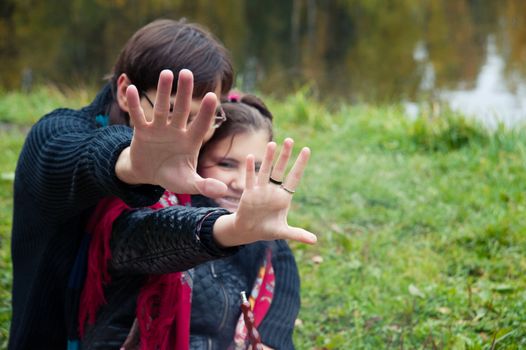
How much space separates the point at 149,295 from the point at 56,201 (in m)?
0.35

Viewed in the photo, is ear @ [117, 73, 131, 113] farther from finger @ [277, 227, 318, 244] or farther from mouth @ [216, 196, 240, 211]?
finger @ [277, 227, 318, 244]

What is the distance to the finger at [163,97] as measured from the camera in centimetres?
118

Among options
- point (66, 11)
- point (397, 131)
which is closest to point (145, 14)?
point (66, 11)

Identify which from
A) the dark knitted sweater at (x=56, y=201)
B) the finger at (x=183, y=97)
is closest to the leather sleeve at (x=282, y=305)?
the dark knitted sweater at (x=56, y=201)

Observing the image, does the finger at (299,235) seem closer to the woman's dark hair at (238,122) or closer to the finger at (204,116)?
the finger at (204,116)

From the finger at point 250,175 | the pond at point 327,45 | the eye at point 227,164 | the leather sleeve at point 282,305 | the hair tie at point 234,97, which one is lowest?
the pond at point 327,45

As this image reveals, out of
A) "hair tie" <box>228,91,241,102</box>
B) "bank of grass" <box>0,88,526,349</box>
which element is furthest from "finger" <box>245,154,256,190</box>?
"bank of grass" <box>0,88,526,349</box>

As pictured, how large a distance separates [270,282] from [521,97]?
8312mm

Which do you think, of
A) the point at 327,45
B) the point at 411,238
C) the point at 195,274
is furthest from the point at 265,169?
the point at 327,45

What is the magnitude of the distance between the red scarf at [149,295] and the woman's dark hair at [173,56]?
35 centimetres

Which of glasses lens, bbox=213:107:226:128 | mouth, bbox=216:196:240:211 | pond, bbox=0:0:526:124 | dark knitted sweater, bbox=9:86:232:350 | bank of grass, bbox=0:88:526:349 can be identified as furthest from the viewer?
pond, bbox=0:0:526:124

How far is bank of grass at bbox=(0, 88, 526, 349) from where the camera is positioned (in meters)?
2.51

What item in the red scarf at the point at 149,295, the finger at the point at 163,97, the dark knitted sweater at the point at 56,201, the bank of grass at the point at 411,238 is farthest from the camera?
the bank of grass at the point at 411,238

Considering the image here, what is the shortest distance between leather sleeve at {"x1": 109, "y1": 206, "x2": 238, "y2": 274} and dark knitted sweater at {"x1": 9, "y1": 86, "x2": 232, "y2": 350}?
0.04ft
